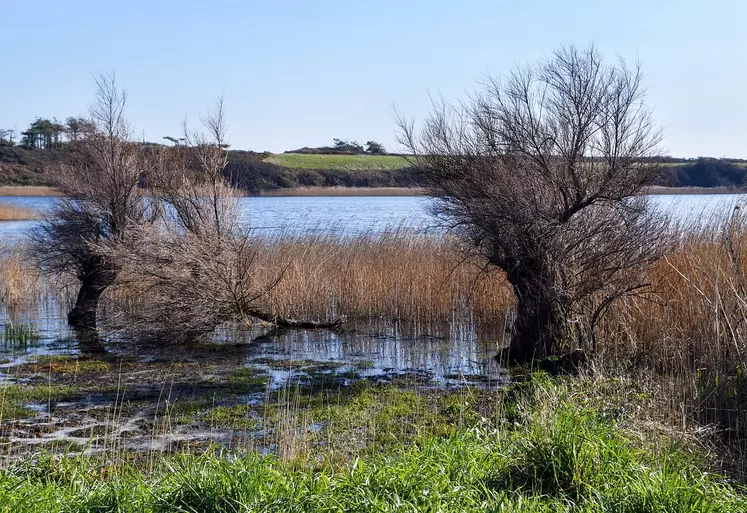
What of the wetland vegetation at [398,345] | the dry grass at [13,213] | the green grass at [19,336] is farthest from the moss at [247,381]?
the dry grass at [13,213]

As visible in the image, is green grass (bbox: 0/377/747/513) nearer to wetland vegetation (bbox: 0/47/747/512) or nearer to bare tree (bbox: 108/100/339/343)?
wetland vegetation (bbox: 0/47/747/512)

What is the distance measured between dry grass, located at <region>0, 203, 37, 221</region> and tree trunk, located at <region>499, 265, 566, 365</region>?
28.3 metres

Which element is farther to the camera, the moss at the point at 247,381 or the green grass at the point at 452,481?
the moss at the point at 247,381

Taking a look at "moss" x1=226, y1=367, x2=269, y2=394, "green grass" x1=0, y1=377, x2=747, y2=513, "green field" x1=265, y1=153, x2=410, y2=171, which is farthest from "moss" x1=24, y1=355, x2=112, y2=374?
"green field" x1=265, y1=153, x2=410, y2=171

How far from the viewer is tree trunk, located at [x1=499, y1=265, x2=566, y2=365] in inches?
418

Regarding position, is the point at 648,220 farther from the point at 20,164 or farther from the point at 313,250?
the point at 20,164

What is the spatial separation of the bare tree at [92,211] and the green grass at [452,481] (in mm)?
8501

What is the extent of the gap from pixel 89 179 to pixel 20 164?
5791 cm

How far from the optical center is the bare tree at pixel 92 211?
14.1 m

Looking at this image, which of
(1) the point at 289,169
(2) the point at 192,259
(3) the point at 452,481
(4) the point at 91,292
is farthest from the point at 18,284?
(1) the point at 289,169

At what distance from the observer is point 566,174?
10.4 meters

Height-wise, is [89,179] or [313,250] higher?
[89,179]

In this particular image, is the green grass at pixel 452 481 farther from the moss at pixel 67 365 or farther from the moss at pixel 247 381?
the moss at pixel 67 365

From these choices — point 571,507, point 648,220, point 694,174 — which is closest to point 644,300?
point 648,220
